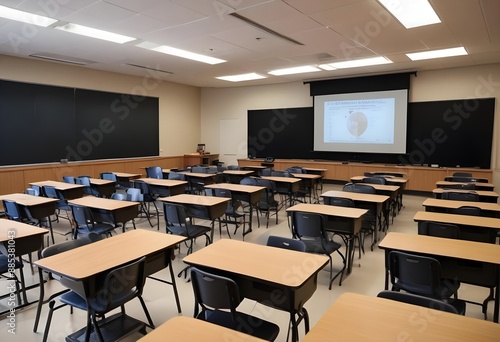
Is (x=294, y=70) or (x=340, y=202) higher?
(x=294, y=70)

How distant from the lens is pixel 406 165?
9.59m

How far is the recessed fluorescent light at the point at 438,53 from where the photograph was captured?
7293mm

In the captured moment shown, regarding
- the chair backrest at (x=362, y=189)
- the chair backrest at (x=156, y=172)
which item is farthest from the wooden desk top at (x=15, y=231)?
the chair backrest at (x=156, y=172)

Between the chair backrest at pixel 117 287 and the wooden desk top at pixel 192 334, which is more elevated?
Result: the wooden desk top at pixel 192 334

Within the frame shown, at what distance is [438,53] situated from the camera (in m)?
7.58

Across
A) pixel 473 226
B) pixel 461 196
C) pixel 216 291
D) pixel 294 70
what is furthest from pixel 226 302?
pixel 294 70

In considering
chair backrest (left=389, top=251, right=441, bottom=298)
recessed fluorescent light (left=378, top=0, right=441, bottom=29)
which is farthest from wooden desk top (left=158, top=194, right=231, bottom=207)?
recessed fluorescent light (left=378, top=0, right=441, bottom=29)

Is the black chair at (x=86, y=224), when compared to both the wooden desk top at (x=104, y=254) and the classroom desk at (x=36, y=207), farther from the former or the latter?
the wooden desk top at (x=104, y=254)

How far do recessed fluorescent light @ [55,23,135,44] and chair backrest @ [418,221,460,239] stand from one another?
5.93 metres

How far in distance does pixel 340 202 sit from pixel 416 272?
85.3 inches

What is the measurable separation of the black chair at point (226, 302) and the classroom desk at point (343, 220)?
192 centimetres

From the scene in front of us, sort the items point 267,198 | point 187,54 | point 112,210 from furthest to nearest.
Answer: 1. point 187,54
2. point 267,198
3. point 112,210

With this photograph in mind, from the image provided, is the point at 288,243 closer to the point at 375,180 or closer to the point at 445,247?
the point at 445,247

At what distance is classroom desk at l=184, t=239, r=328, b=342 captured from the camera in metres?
2.14
